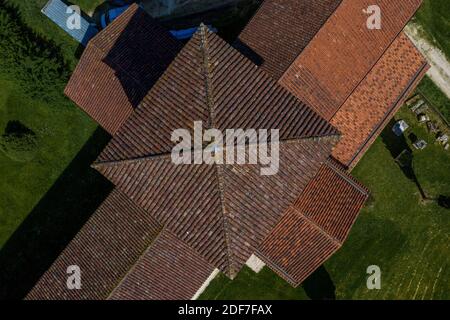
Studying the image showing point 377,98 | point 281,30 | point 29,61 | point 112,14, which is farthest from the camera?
point 112,14

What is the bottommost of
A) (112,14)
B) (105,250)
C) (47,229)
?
(47,229)

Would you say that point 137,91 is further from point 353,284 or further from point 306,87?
point 353,284

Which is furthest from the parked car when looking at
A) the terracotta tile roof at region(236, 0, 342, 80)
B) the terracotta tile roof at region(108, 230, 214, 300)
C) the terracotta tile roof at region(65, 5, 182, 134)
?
the terracotta tile roof at region(108, 230, 214, 300)

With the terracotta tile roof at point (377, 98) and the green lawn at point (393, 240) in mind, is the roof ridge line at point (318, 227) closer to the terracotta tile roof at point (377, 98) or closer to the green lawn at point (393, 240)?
the terracotta tile roof at point (377, 98)

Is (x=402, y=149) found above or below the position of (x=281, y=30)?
above

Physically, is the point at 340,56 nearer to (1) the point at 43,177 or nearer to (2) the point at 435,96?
(2) the point at 435,96

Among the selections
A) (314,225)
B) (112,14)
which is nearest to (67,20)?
(112,14)
